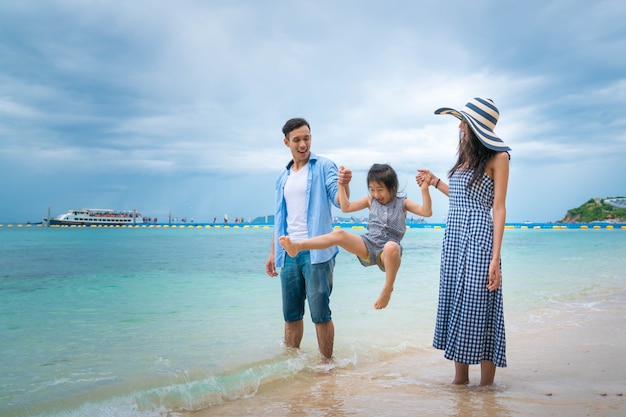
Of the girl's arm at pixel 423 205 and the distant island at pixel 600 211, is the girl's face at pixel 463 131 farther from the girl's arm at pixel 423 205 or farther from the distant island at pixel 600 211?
the distant island at pixel 600 211

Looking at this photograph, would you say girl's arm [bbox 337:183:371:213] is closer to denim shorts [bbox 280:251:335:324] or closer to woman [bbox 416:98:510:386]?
denim shorts [bbox 280:251:335:324]

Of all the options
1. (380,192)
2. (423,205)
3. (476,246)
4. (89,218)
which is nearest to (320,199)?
(380,192)

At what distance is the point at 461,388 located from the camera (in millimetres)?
3824

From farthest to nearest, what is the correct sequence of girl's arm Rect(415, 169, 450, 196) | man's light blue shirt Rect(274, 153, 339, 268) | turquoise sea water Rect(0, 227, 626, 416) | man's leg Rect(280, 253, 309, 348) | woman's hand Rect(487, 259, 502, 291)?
1. man's leg Rect(280, 253, 309, 348)
2. man's light blue shirt Rect(274, 153, 339, 268)
3. turquoise sea water Rect(0, 227, 626, 416)
4. girl's arm Rect(415, 169, 450, 196)
5. woman's hand Rect(487, 259, 502, 291)

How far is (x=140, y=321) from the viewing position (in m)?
7.34

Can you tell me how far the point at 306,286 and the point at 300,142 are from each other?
3.94 ft

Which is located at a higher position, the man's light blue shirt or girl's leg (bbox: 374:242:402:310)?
the man's light blue shirt

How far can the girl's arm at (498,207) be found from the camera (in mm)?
3510

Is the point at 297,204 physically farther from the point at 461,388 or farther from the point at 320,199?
the point at 461,388

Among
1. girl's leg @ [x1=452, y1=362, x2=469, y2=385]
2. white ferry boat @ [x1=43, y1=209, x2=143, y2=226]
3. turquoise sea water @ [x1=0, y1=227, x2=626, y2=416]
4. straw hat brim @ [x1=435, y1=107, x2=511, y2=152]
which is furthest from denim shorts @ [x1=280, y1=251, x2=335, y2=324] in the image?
white ferry boat @ [x1=43, y1=209, x2=143, y2=226]

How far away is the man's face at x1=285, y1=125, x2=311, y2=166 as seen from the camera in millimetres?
4375

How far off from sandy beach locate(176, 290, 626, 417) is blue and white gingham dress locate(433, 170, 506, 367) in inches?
12.5

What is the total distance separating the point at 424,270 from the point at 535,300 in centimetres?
558

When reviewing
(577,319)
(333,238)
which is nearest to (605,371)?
(333,238)
